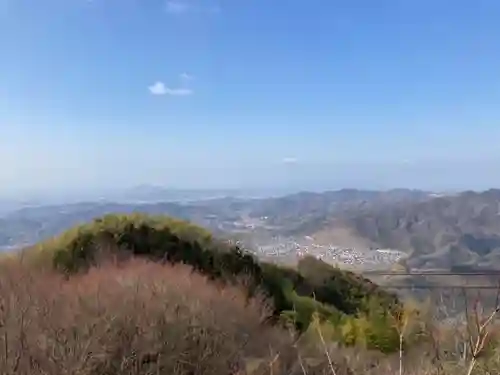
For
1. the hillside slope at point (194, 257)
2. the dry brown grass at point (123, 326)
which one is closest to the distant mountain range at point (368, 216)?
the hillside slope at point (194, 257)

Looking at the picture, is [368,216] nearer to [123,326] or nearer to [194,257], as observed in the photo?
[194,257]

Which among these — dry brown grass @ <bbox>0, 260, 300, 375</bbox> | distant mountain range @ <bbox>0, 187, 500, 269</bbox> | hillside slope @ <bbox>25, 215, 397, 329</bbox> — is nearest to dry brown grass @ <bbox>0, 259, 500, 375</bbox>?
dry brown grass @ <bbox>0, 260, 300, 375</bbox>

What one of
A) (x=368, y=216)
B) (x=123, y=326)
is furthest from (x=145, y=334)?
(x=368, y=216)

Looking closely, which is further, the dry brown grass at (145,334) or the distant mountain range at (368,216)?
the distant mountain range at (368,216)

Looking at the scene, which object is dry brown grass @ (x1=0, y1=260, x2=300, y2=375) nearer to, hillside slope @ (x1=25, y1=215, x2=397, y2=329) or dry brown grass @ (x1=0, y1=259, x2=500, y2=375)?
dry brown grass @ (x1=0, y1=259, x2=500, y2=375)

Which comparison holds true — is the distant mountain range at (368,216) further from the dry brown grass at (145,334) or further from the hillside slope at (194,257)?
the dry brown grass at (145,334)

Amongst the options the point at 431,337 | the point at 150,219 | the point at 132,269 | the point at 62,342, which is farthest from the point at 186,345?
the point at 150,219

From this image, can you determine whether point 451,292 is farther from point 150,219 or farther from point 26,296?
point 150,219

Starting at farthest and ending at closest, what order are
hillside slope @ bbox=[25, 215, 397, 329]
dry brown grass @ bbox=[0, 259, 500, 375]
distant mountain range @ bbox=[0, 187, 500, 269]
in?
distant mountain range @ bbox=[0, 187, 500, 269] → hillside slope @ bbox=[25, 215, 397, 329] → dry brown grass @ bbox=[0, 259, 500, 375]

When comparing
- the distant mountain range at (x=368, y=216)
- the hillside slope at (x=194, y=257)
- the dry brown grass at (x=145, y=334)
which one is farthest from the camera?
the distant mountain range at (x=368, y=216)
